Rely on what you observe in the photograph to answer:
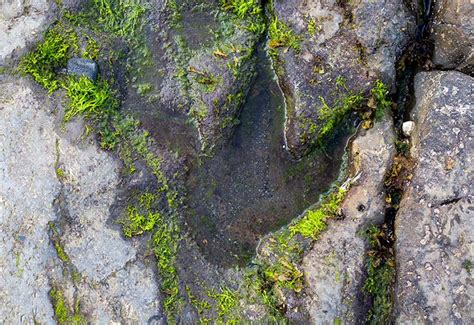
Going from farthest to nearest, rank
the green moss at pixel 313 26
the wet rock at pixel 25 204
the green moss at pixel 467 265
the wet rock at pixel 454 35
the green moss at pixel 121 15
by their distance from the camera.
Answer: the green moss at pixel 121 15
the green moss at pixel 313 26
the wet rock at pixel 25 204
the wet rock at pixel 454 35
the green moss at pixel 467 265

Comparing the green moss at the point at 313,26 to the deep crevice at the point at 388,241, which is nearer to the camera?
the deep crevice at the point at 388,241

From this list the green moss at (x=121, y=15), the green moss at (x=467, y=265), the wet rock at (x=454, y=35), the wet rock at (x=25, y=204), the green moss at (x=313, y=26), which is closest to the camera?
the green moss at (x=467, y=265)

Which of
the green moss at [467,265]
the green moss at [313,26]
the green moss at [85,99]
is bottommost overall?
the green moss at [467,265]

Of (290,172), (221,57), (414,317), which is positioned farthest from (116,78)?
(414,317)

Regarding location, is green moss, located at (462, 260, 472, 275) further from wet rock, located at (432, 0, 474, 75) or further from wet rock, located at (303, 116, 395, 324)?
wet rock, located at (432, 0, 474, 75)

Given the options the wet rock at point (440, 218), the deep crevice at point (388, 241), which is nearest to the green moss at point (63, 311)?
the deep crevice at point (388, 241)

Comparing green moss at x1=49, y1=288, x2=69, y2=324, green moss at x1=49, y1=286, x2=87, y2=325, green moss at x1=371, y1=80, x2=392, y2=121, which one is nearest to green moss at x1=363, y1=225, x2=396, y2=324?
green moss at x1=371, y1=80, x2=392, y2=121

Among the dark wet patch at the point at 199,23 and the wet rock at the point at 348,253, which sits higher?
the dark wet patch at the point at 199,23

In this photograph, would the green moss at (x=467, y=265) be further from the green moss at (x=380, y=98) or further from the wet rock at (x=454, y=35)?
the wet rock at (x=454, y=35)

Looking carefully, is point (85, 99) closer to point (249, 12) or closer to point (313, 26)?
point (249, 12)
